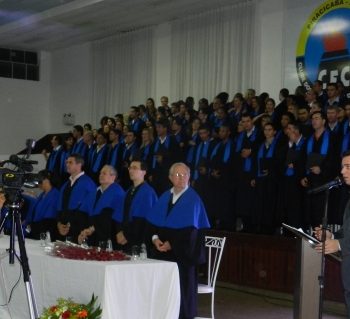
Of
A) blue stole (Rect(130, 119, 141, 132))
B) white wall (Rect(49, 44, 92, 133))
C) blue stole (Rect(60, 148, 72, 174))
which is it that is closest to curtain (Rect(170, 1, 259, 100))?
blue stole (Rect(130, 119, 141, 132))

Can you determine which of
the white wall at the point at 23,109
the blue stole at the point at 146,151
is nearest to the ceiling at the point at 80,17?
the white wall at the point at 23,109

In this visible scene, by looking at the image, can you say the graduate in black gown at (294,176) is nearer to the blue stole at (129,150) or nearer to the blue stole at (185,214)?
the blue stole at (185,214)

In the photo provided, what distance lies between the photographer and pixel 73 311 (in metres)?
5.39

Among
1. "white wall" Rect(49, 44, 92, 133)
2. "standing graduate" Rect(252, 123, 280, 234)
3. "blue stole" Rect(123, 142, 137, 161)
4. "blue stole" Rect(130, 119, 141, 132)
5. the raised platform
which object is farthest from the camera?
"white wall" Rect(49, 44, 92, 133)

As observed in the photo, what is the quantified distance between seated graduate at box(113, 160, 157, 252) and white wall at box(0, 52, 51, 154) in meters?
13.3

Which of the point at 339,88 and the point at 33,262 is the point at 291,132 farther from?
the point at 33,262

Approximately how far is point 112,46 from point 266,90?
5916mm

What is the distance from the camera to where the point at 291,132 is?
988 centimetres

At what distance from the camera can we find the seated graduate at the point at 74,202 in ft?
27.6

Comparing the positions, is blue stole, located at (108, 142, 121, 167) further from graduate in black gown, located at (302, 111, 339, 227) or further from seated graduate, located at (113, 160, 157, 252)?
seated graduate, located at (113, 160, 157, 252)

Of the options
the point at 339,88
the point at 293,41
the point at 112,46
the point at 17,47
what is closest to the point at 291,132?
the point at 339,88

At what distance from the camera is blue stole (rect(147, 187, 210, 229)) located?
6.93m

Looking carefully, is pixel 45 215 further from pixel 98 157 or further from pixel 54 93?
pixel 54 93

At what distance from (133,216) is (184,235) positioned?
956 millimetres
